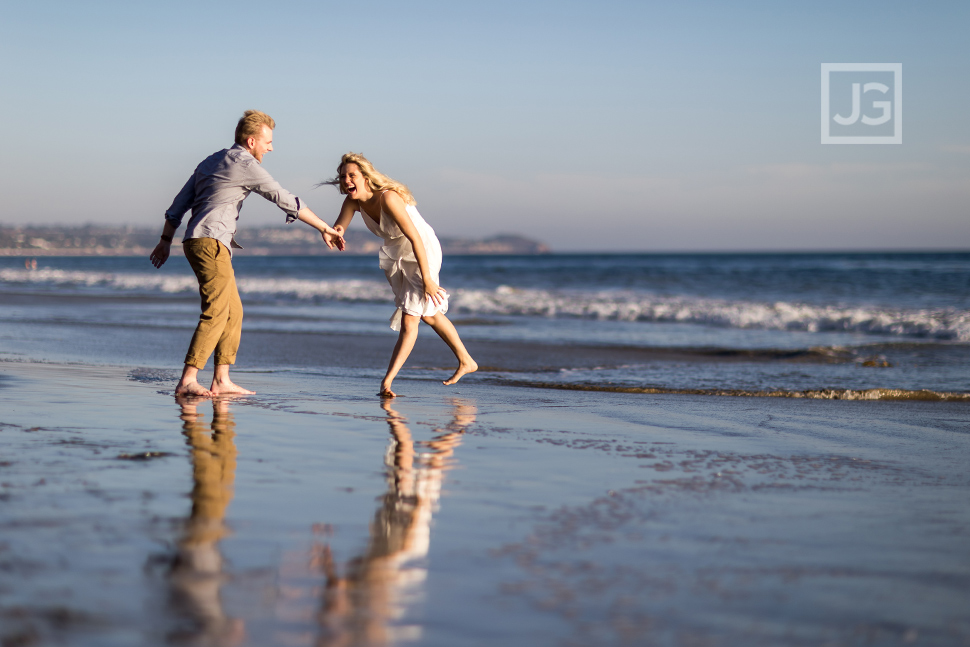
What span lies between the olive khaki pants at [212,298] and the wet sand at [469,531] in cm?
76

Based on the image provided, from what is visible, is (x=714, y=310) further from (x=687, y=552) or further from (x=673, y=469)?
(x=687, y=552)

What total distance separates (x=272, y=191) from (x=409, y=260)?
1062mm

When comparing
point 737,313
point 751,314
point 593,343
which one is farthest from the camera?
point 737,313

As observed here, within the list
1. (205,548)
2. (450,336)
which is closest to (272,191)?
(450,336)

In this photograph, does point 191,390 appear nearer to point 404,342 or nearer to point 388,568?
point 404,342

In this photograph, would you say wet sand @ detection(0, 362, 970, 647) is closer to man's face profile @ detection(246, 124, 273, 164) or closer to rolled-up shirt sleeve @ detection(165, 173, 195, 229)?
rolled-up shirt sleeve @ detection(165, 173, 195, 229)

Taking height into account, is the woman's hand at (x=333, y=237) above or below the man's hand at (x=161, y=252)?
above

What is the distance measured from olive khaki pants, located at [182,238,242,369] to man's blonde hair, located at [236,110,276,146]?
2.23ft

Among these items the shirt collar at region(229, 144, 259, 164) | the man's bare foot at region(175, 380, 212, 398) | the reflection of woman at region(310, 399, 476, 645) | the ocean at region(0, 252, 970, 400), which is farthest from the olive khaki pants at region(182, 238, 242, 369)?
the reflection of woman at region(310, 399, 476, 645)

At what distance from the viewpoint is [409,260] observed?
5.57 metres

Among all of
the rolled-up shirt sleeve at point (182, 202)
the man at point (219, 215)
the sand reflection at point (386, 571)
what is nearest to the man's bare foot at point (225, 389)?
the man at point (219, 215)

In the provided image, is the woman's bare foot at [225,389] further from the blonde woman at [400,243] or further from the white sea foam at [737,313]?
the white sea foam at [737,313]

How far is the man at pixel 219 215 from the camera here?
16.2 feet

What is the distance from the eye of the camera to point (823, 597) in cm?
186
